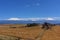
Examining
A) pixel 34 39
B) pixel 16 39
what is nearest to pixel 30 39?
pixel 34 39

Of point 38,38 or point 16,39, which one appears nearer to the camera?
point 16,39

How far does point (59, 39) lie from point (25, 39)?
3407mm

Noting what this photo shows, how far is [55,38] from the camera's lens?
51.5 feet

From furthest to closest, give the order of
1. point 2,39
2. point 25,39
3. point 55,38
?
point 55,38 < point 25,39 < point 2,39

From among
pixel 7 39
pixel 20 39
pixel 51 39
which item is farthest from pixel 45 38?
pixel 7 39

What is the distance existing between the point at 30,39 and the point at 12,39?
1.82 metres

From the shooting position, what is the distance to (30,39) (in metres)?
14.8

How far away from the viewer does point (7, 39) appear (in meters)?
13.8

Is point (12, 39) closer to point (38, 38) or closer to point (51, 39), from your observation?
point (38, 38)

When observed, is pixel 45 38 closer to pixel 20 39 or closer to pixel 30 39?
pixel 30 39

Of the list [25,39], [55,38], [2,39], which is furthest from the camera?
[55,38]

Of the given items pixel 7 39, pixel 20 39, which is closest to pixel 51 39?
pixel 20 39

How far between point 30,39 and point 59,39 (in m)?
Result: 2.92

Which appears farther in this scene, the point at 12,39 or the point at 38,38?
the point at 38,38
